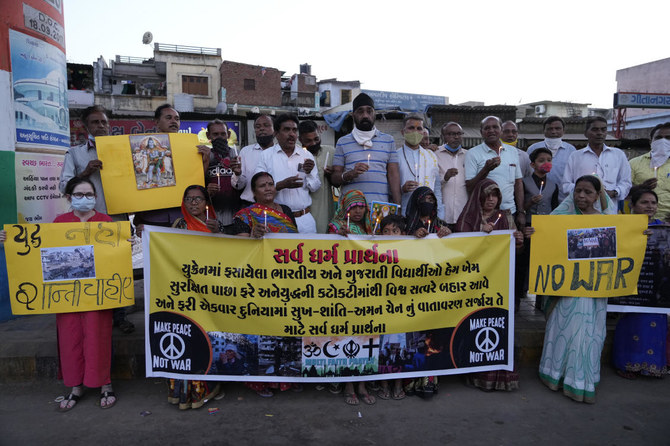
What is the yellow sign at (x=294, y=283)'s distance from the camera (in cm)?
327

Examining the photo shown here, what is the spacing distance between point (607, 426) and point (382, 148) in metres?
2.95

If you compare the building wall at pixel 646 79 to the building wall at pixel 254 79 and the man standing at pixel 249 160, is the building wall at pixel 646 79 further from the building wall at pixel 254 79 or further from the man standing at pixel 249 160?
the man standing at pixel 249 160

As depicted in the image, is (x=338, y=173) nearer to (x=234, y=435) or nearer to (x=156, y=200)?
(x=156, y=200)

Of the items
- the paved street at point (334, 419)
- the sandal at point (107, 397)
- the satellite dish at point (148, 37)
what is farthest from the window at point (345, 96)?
the sandal at point (107, 397)

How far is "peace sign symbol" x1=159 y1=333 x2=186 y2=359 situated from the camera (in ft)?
10.7

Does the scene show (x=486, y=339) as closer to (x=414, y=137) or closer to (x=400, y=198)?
(x=400, y=198)

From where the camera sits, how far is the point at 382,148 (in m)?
4.30

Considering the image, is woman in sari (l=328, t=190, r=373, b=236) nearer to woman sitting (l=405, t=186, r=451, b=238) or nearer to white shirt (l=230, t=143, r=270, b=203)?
woman sitting (l=405, t=186, r=451, b=238)

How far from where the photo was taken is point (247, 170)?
4.46 meters

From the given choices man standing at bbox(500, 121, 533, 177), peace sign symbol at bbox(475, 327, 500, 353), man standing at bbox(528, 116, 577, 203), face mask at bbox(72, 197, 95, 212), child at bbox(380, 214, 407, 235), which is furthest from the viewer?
man standing at bbox(528, 116, 577, 203)

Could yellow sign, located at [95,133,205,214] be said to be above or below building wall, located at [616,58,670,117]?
below

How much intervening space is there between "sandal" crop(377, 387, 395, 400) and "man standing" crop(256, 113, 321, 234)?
153 cm

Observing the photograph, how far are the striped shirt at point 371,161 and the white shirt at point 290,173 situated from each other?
0.32 m

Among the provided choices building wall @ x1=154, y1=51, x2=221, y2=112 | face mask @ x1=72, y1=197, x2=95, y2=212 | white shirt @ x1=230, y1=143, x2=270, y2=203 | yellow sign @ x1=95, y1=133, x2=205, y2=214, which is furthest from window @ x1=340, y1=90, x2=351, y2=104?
face mask @ x1=72, y1=197, x2=95, y2=212
